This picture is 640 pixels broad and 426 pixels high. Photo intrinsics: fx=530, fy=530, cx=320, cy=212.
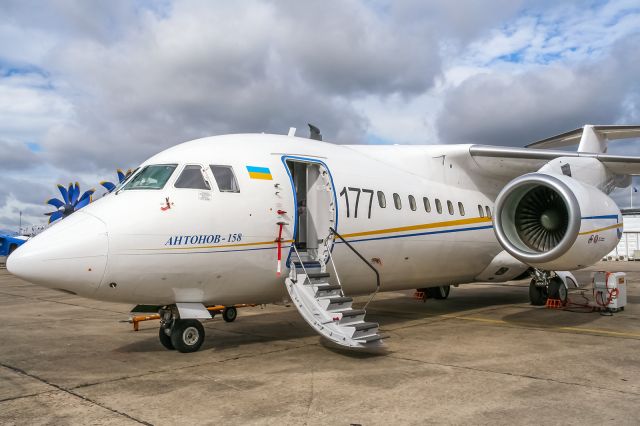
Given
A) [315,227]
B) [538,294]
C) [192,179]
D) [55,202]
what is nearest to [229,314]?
[315,227]

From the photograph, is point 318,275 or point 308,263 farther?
point 308,263

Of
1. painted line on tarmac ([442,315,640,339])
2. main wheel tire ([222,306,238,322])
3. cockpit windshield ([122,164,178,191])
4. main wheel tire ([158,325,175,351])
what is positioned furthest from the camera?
main wheel tire ([222,306,238,322])

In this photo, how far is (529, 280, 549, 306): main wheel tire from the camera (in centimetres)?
1377

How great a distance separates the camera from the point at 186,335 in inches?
304

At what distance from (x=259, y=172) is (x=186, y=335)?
8.64 ft

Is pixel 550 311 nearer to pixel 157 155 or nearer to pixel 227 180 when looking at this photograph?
pixel 227 180

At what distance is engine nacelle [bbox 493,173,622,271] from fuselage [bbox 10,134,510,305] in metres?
1.62

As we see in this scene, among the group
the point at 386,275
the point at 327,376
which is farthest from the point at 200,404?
the point at 386,275

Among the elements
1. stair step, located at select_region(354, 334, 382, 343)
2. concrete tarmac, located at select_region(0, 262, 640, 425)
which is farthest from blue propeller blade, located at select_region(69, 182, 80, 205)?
stair step, located at select_region(354, 334, 382, 343)

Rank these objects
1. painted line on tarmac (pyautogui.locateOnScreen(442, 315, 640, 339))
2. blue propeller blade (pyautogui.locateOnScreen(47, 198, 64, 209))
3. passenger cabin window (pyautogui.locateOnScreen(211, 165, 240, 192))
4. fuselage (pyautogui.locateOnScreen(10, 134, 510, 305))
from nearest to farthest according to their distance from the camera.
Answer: fuselage (pyautogui.locateOnScreen(10, 134, 510, 305)) → passenger cabin window (pyautogui.locateOnScreen(211, 165, 240, 192)) → painted line on tarmac (pyautogui.locateOnScreen(442, 315, 640, 339)) → blue propeller blade (pyautogui.locateOnScreen(47, 198, 64, 209))

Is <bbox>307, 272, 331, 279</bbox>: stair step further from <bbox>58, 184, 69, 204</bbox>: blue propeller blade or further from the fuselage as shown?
<bbox>58, 184, 69, 204</bbox>: blue propeller blade

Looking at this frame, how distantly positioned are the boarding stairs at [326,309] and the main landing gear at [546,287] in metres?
7.35

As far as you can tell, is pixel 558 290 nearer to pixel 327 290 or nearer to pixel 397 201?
pixel 397 201

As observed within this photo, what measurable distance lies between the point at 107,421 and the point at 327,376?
2.63m
